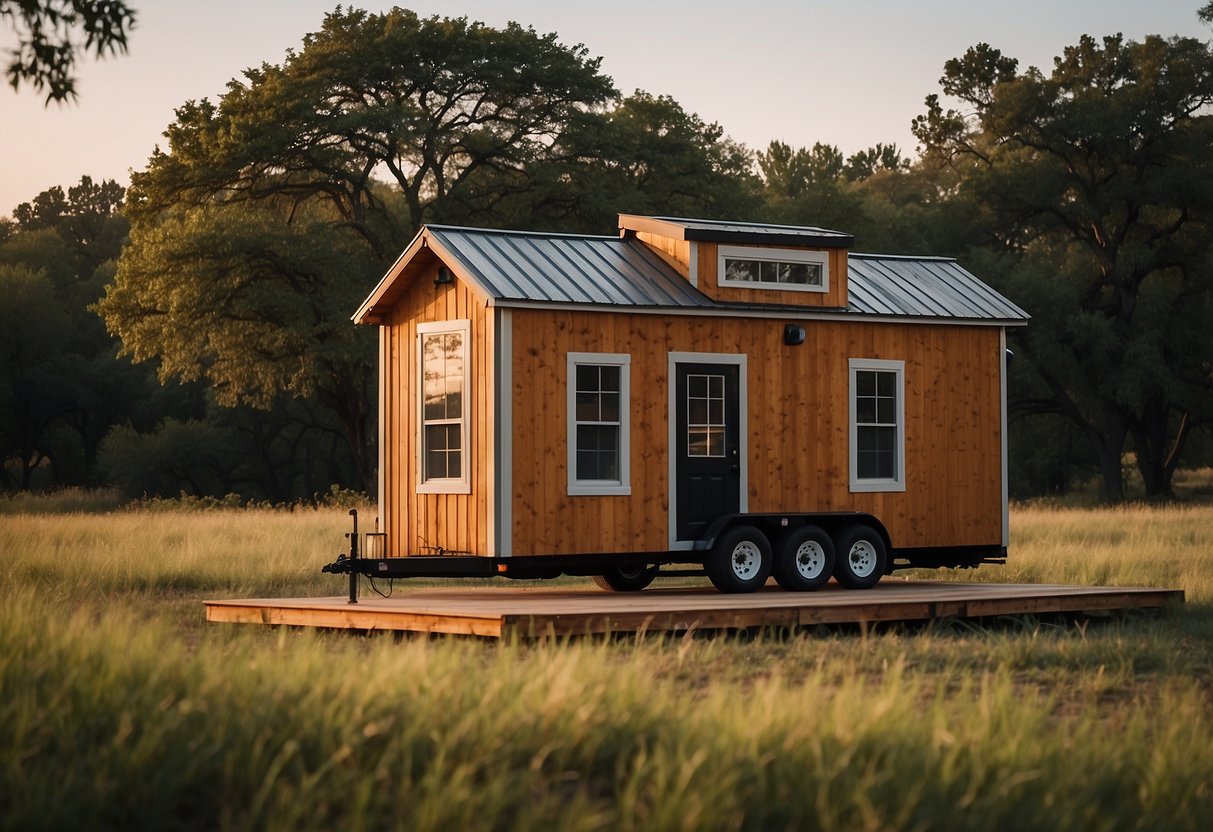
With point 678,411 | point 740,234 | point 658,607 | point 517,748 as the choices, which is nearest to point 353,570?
point 658,607

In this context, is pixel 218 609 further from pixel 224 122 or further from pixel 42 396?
pixel 42 396

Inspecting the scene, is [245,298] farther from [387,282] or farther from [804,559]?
[804,559]

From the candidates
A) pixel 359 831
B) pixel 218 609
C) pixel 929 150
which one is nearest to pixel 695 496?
pixel 218 609

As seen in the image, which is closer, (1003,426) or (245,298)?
(1003,426)

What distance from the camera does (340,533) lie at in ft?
88.5

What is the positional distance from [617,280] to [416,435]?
2.58 metres

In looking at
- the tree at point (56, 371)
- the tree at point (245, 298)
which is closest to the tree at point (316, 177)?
the tree at point (245, 298)

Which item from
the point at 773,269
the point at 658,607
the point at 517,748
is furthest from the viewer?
the point at 773,269

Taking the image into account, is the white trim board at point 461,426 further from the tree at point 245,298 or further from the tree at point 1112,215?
the tree at point 1112,215

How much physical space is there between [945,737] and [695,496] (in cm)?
1002

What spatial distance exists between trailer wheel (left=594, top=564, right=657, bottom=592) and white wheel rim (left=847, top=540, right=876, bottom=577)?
2.17 meters

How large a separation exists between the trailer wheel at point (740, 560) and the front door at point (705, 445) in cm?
32

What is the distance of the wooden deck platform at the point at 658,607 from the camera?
534 inches

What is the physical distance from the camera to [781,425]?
18.0 m
